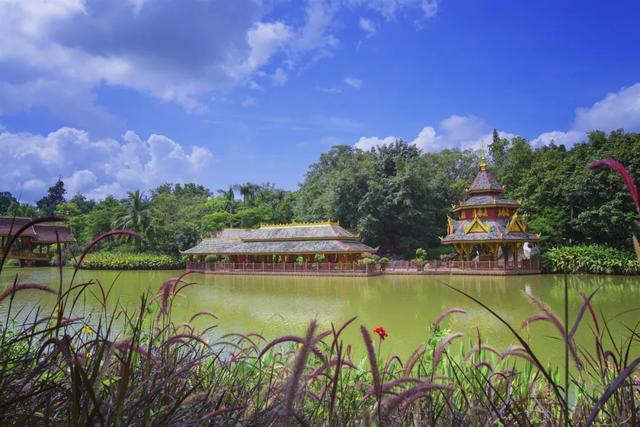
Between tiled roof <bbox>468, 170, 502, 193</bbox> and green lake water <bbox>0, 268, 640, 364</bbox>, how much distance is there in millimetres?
6287

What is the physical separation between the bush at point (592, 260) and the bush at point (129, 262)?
71.8 feet

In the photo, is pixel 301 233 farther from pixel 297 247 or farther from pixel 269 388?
pixel 269 388

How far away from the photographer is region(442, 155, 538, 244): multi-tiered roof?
2267 centimetres

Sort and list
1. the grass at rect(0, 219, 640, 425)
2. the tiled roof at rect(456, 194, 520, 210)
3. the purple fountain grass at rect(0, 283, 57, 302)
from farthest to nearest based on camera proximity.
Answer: the tiled roof at rect(456, 194, 520, 210) → the purple fountain grass at rect(0, 283, 57, 302) → the grass at rect(0, 219, 640, 425)

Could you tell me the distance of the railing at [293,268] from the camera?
23.2 meters

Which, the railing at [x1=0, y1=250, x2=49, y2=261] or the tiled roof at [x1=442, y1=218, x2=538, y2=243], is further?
the railing at [x1=0, y1=250, x2=49, y2=261]

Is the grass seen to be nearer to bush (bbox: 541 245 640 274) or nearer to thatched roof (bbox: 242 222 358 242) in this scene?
bush (bbox: 541 245 640 274)

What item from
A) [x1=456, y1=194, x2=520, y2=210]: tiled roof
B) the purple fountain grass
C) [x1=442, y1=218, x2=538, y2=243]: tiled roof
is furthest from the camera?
[x1=456, y1=194, x2=520, y2=210]: tiled roof

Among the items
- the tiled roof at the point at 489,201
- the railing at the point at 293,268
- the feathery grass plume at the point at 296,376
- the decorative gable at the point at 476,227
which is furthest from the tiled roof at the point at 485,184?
the feathery grass plume at the point at 296,376

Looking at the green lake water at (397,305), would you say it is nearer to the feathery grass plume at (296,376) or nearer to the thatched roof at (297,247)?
the feathery grass plume at (296,376)

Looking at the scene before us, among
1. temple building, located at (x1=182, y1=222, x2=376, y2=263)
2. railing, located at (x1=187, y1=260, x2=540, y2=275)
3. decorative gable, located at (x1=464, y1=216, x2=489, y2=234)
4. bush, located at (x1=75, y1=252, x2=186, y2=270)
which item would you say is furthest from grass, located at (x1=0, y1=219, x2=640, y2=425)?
bush, located at (x1=75, y1=252, x2=186, y2=270)

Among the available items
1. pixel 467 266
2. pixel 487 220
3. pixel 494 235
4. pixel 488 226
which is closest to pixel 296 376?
pixel 467 266

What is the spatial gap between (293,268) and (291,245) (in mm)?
2407

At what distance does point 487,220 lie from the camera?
79.5 feet
